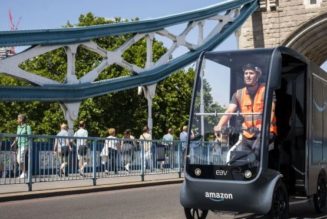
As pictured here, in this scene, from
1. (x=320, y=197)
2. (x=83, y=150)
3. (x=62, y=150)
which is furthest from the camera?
(x=83, y=150)

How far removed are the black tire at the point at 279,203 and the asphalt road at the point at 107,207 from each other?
1.22m

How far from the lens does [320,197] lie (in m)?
8.62

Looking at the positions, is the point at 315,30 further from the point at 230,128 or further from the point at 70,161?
the point at 230,128

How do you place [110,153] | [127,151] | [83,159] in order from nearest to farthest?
[83,159] < [110,153] < [127,151]

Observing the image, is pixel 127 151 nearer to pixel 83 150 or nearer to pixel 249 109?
pixel 83 150

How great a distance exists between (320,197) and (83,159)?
6.11m

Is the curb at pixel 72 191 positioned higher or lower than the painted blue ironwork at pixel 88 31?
lower

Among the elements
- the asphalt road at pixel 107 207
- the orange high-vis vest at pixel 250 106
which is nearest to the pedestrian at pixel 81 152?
the asphalt road at pixel 107 207

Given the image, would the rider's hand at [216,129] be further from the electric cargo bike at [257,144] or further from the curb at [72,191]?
the curb at [72,191]

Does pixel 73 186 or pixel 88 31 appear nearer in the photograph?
pixel 73 186

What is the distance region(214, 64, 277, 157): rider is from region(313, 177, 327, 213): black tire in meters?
1.91

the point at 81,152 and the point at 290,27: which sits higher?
the point at 290,27

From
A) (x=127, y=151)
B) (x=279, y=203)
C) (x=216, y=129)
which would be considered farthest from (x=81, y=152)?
(x=279, y=203)

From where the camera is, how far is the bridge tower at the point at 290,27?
97.7 ft
